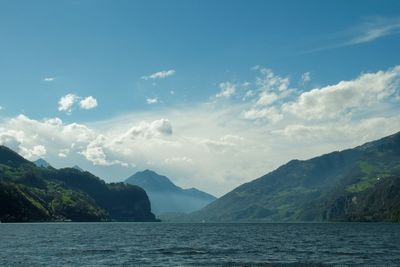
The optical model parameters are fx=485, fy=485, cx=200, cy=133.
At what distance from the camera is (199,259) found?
9138cm

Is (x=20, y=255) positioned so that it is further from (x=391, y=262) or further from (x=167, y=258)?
(x=391, y=262)

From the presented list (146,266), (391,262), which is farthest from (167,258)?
(391,262)

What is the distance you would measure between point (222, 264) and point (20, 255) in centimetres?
4270

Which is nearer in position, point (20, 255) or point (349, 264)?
point (349, 264)

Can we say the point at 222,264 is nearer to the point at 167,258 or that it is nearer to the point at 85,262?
the point at 167,258

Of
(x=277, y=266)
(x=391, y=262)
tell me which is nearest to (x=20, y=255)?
(x=277, y=266)

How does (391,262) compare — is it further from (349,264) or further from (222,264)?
(222,264)

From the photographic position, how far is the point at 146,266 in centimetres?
8025

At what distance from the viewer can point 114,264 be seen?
81.6 meters

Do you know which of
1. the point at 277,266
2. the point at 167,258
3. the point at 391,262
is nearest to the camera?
the point at 277,266

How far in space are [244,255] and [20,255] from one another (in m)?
45.2

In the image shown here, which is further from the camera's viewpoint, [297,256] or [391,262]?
[297,256]

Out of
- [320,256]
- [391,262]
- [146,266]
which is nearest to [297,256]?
[320,256]

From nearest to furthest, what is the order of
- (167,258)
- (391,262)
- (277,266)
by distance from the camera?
(277,266), (391,262), (167,258)
